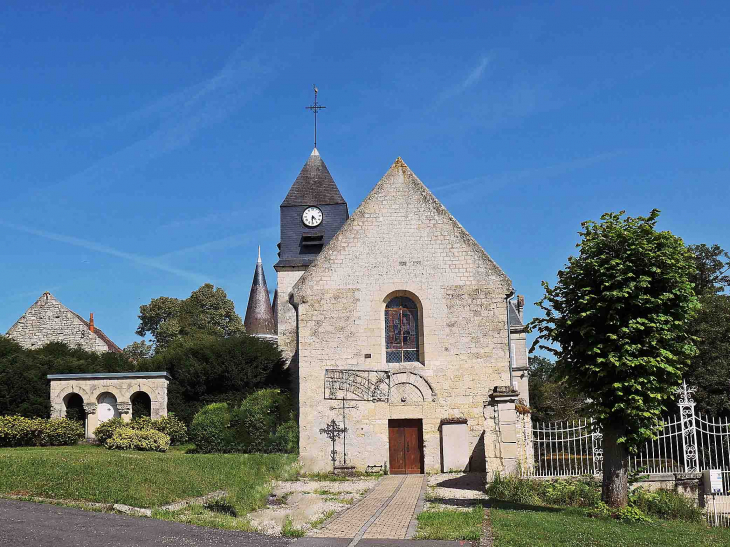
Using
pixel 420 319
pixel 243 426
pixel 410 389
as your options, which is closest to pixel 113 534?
pixel 410 389

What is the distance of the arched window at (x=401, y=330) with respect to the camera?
21.0 m

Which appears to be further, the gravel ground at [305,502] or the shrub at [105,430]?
the shrub at [105,430]

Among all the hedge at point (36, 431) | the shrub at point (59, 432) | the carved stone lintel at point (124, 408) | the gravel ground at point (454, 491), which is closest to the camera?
the gravel ground at point (454, 491)

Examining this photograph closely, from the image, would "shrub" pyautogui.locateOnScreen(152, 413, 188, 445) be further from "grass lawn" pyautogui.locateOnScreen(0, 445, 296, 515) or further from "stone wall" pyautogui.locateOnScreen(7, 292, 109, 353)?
"stone wall" pyautogui.locateOnScreen(7, 292, 109, 353)

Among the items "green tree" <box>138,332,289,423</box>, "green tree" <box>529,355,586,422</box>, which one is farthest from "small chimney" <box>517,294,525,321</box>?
"green tree" <box>138,332,289,423</box>

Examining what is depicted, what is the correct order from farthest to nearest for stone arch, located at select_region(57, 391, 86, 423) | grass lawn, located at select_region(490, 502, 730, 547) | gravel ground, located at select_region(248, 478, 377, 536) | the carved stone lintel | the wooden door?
stone arch, located at select_region(57, 391, 86, 423) → the carved stone lintel → the wooden door → gravel ground, located at select_region(248, 478, 377, 536) → grass lawn, located at select_region(490, 502, 730, 547)

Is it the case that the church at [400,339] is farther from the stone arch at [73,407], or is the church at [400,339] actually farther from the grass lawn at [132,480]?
the stone arch at [73,407]

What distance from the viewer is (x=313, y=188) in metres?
36.0

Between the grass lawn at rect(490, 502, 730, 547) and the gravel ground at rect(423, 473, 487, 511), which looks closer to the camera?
the grass lawn at rect(490, 502, 730, 547)

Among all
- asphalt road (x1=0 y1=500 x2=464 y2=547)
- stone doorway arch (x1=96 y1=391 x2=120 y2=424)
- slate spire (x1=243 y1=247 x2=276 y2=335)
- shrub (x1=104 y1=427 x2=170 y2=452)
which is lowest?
asphalt road (x1=0 y1=500 x2=464 y2=547)

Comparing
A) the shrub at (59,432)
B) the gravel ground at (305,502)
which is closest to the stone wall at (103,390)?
the shrub at (59,432)

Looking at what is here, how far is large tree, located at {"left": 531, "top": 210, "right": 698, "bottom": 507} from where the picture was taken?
39.7ft

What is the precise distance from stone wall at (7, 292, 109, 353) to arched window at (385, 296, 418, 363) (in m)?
18.7

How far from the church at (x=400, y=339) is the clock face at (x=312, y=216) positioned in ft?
44.8
